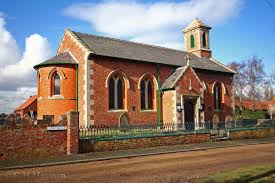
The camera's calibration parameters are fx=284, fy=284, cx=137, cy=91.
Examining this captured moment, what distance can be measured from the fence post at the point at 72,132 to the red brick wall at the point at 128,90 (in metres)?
7.36

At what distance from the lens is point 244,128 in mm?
23438

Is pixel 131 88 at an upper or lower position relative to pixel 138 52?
lower

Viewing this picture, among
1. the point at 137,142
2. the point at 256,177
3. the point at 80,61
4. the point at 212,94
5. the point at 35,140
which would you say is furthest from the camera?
the point at 212,94

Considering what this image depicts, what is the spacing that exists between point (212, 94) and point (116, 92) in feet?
39.8

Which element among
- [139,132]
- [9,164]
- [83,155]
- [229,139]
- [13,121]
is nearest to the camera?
[9,164]

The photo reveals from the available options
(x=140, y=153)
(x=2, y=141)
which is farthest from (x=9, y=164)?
(x=140, y=153)

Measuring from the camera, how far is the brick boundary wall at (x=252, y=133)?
2257 cm

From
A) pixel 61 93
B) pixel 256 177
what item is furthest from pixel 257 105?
pixel 256 177

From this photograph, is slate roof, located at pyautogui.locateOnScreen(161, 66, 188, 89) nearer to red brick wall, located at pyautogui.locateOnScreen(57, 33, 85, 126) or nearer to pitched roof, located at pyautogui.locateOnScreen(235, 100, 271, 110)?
red brick wall, located at pyautogui.locateOnScreen(57, 33, 85, 126)

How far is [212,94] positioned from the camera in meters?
31.2

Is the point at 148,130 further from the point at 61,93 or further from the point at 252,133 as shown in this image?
the point at 252,133

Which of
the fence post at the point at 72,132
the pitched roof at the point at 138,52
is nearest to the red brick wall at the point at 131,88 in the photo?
the pitched roof at the point at 138,52

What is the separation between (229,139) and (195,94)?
19.1 feet

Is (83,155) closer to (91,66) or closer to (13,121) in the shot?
(13,121)
